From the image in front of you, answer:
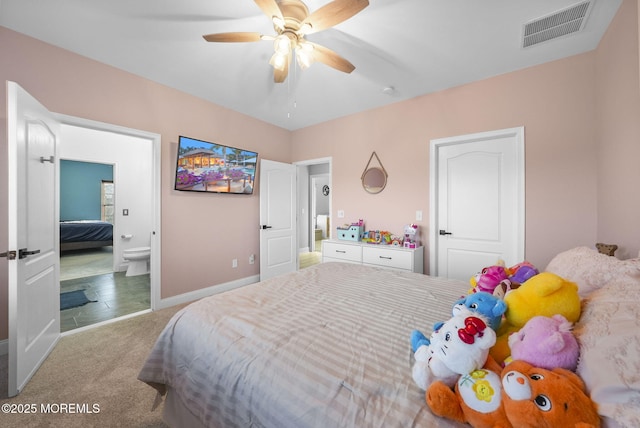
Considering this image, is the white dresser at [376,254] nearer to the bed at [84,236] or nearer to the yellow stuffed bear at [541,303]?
the yellow stuffed bear at [541,303]

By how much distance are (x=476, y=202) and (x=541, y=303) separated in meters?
2.29

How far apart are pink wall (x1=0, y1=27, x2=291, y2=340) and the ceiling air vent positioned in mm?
3300

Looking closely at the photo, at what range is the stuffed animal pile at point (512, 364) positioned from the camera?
1.92ft

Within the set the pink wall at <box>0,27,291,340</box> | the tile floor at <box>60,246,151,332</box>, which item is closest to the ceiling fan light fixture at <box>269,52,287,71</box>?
the pink wall at <box>0,27,291,340</box>

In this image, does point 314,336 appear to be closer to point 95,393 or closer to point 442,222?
point 95,393

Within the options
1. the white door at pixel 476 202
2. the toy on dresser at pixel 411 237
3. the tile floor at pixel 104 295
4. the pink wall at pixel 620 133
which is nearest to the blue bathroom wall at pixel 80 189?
the tile floor at pixel 104 295

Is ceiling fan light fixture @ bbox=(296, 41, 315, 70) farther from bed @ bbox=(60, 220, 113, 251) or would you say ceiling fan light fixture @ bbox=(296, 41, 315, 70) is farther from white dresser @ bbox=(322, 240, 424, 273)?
bed @ bbox=(60, 220, 113, 251)

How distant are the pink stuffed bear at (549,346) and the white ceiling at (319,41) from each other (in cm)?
203

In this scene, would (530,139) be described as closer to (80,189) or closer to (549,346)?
(549,346)

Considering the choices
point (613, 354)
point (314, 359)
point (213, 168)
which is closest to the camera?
Answer: point (613, 354)

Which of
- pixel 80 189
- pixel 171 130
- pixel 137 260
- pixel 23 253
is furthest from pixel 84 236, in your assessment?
pixel 23 253

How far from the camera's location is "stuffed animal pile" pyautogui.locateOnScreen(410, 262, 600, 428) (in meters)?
0.58

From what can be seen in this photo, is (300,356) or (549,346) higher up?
(549,346)

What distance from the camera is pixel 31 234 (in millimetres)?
1800
